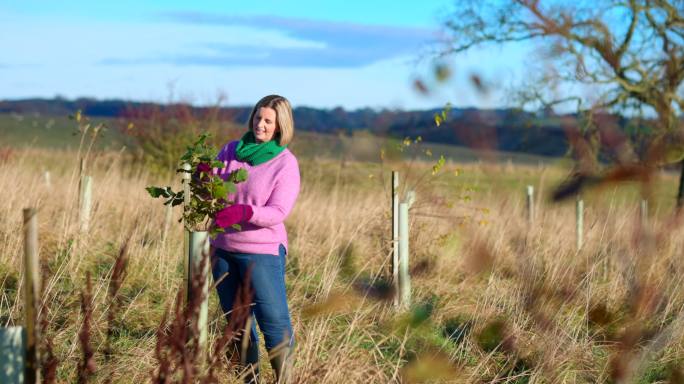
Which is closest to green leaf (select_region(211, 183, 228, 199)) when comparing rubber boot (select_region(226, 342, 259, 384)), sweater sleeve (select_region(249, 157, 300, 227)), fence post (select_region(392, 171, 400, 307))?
sweater sleeve (select_region(249, 157, 300, 227))

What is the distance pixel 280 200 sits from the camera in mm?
3293

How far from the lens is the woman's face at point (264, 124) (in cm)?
336

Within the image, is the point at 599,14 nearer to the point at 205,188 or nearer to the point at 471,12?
the point at 471,12

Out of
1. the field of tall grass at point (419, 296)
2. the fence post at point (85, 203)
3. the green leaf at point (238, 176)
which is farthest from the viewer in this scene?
the fence post at point (85, 203)

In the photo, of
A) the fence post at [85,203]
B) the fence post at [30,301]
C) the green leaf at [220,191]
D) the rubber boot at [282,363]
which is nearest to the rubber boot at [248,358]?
the rubber boot at [282,363]

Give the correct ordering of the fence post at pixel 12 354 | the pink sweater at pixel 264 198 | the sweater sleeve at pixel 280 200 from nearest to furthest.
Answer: the fence post at pixel 12 354
the sweater sleeve at pixel 280 200
the pink sweater at pixel 264 198

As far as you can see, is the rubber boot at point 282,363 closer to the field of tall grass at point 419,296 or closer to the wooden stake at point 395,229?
the field of tall grass at point 419,296

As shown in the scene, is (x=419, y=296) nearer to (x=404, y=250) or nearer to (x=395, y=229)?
(x=404, y=250)

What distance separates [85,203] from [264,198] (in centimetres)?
329

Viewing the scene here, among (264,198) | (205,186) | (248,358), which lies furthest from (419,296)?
(205,186)

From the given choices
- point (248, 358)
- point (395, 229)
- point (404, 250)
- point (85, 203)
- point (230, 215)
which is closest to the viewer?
point (230, 215)

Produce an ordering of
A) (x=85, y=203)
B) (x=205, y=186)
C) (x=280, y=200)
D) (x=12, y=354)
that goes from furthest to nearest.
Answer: (x=85, y=203), (x=280, y=200), (x=205, y=186), (x=12, y=354)

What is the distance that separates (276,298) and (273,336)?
160mm

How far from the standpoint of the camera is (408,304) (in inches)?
206
